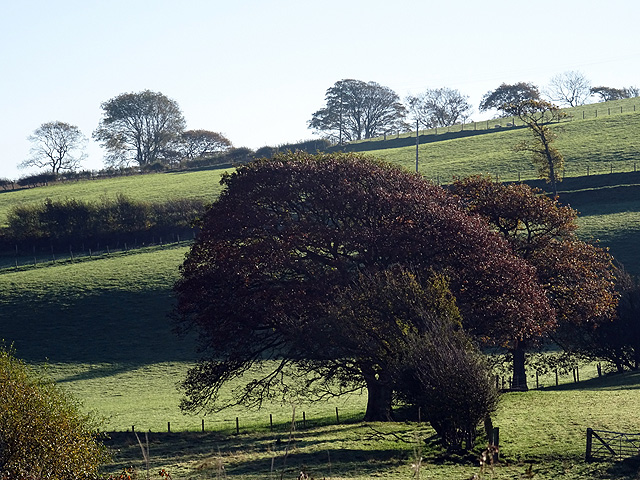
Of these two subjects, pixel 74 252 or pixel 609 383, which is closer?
pixel 609 383

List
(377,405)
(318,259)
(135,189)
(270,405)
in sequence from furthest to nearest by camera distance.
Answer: (135,189) → (270,405) → (318,259) → (377,405)

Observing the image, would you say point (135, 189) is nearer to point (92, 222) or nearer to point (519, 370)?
point (92, 222)

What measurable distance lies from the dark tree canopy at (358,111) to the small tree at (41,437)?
140939 millimetres

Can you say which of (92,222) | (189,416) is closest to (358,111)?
(92,222)

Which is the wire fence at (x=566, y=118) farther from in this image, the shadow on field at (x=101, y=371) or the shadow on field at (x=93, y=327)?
the shadow on field at (x=101, y=371)

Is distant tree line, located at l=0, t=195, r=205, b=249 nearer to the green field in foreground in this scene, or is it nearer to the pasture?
the pasture

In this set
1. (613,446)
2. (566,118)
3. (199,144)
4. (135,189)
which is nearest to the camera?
(613,446)

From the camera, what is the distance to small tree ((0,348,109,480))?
66.1ft

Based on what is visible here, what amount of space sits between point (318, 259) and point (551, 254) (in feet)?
44.9

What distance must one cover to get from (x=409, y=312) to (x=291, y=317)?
19.5 ft

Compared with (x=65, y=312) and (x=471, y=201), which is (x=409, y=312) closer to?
(x=471, y=201)

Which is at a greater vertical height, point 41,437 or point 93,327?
point 41,437

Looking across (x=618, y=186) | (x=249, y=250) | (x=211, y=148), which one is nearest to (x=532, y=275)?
(x=249, y=250)

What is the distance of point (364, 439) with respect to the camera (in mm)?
29656
